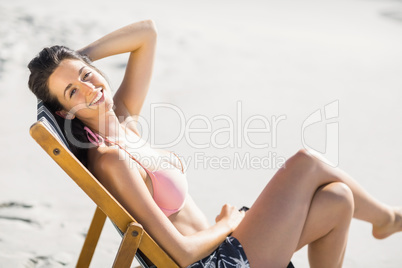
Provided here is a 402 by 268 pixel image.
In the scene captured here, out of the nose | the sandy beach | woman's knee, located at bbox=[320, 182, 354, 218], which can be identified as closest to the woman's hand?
woman's knee, located at bbox=[320, 182, 354, 218]

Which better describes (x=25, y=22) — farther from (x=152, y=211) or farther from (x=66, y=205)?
(x=152, y=211)

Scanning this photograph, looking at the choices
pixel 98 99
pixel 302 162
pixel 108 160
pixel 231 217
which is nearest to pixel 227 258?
pixel 231 217

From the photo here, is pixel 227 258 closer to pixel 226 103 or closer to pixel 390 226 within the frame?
pixel 390 226

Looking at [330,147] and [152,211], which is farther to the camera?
[330,147]

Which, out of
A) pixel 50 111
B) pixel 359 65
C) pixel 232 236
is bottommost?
pixel 232 236

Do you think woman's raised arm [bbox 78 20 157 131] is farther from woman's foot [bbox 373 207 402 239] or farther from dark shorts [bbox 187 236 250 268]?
woman's foot [bbox 373 207 402 239]

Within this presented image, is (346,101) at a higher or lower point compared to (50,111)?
higher

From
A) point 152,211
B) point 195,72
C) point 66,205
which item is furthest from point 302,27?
→ point 152,211

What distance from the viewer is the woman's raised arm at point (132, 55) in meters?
2.83

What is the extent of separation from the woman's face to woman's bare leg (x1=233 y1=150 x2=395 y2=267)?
0.86 m

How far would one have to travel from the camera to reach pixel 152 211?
2.08 meters

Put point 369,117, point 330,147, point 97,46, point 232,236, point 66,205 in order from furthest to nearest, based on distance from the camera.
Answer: point 369,117 < point 330,147 < point 66,205 < point 97,46 < point 232,236

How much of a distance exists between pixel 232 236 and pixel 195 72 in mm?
4523

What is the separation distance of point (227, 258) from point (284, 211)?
12.7 inches
